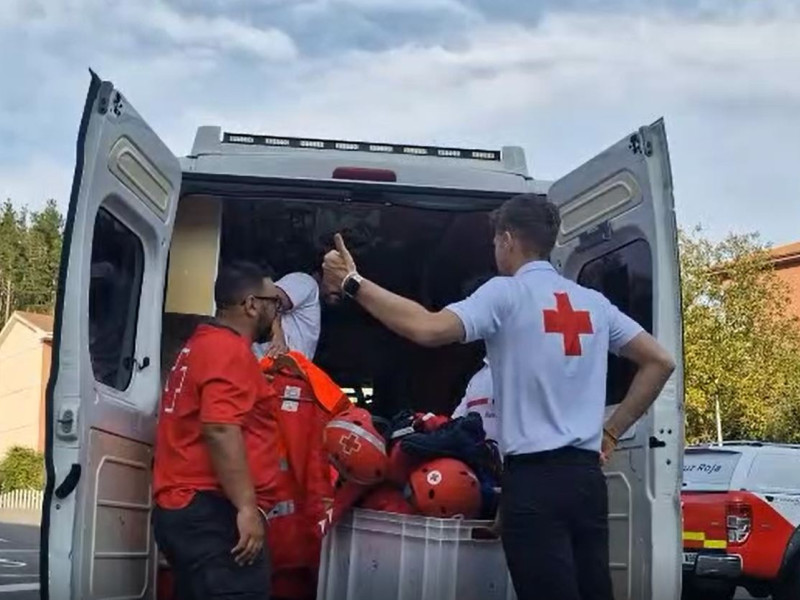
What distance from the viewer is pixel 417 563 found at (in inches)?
180

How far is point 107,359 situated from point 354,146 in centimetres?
162

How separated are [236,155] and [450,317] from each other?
6.65 feet

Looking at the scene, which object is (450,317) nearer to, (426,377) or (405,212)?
(405,212)

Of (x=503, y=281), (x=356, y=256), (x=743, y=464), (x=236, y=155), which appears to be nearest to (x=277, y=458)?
(x=503, y=281)

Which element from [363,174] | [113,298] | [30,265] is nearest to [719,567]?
[363,174]

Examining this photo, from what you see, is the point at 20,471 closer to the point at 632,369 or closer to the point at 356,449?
the point at 356,449

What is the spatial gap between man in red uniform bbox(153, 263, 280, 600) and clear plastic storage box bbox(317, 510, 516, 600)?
55 cm

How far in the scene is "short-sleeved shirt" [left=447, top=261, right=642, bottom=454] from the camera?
12.8 feet

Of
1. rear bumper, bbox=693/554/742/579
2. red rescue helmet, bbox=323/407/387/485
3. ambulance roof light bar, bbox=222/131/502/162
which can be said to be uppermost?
ambulance roof light bar, bbox=222/131/502/162

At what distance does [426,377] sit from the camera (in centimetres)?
759

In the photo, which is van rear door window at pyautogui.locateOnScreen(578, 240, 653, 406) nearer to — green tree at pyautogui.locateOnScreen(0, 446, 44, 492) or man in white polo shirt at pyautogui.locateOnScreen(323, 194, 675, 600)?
man in white polo shirt at pyautogui.locateOnScreen(323, 194, 675, 600)

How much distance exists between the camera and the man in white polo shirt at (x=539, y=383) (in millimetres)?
3803

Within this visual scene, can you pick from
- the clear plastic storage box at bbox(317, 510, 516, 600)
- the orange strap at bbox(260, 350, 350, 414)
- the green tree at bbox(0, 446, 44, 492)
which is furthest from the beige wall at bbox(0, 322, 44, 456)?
the clear plastic storage box at bbox(317, 510, 516, 600)

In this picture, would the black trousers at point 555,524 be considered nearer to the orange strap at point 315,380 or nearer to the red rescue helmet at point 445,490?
the red rescue helmet at point 445,490
